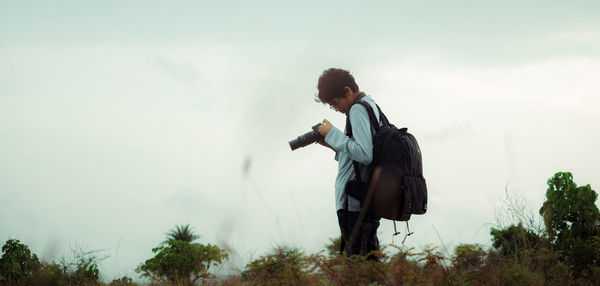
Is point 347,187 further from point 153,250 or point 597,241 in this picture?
point 153,250

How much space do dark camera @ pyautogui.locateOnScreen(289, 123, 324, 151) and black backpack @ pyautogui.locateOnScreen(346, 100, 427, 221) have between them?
0.48m

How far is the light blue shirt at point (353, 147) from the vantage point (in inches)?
143

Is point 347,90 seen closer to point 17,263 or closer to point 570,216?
point 570,216

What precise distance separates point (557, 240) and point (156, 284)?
191 inches

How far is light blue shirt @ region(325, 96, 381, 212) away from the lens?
3.63 m

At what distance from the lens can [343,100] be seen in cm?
403

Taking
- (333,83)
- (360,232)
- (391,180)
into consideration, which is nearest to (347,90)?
(333,83)

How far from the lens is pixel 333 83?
13.1 ft

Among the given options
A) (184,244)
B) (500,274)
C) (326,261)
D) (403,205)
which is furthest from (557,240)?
(184,244)

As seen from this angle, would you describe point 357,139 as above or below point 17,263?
below

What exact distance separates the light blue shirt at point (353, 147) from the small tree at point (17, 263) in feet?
22.8

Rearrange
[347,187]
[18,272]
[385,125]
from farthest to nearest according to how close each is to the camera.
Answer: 1. [18,272]
2. [385,125]
3. [347,187]

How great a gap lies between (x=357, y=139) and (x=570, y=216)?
3890mm

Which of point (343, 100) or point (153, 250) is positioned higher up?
point (153, 250)
